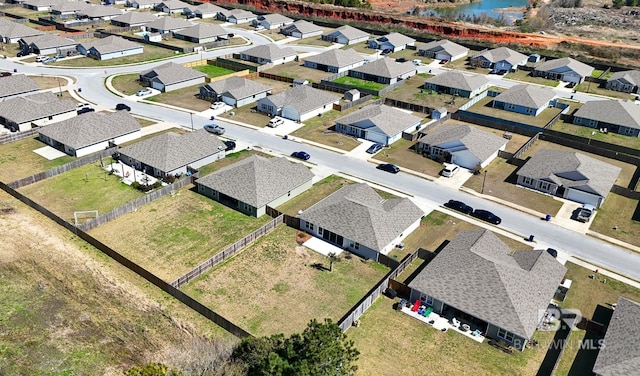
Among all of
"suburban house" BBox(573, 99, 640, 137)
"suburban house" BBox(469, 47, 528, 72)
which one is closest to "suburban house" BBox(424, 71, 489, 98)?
"suburban house" BBox(469, 47, 528, 72)

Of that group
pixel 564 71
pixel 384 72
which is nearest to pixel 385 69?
pixel 384 72

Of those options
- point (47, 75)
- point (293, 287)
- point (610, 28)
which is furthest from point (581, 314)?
point (610, 28)

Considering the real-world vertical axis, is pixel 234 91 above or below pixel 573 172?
above

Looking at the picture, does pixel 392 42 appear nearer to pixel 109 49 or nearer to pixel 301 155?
pixel 109 49

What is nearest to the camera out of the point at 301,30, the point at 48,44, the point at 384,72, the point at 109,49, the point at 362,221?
the point at 362,221

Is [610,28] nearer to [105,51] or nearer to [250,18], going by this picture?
[250,18]

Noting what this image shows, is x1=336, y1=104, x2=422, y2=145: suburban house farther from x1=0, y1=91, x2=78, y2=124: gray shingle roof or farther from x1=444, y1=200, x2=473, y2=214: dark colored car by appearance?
x1=0, y1=91, x2=78, y2=124: gray shingle roof
